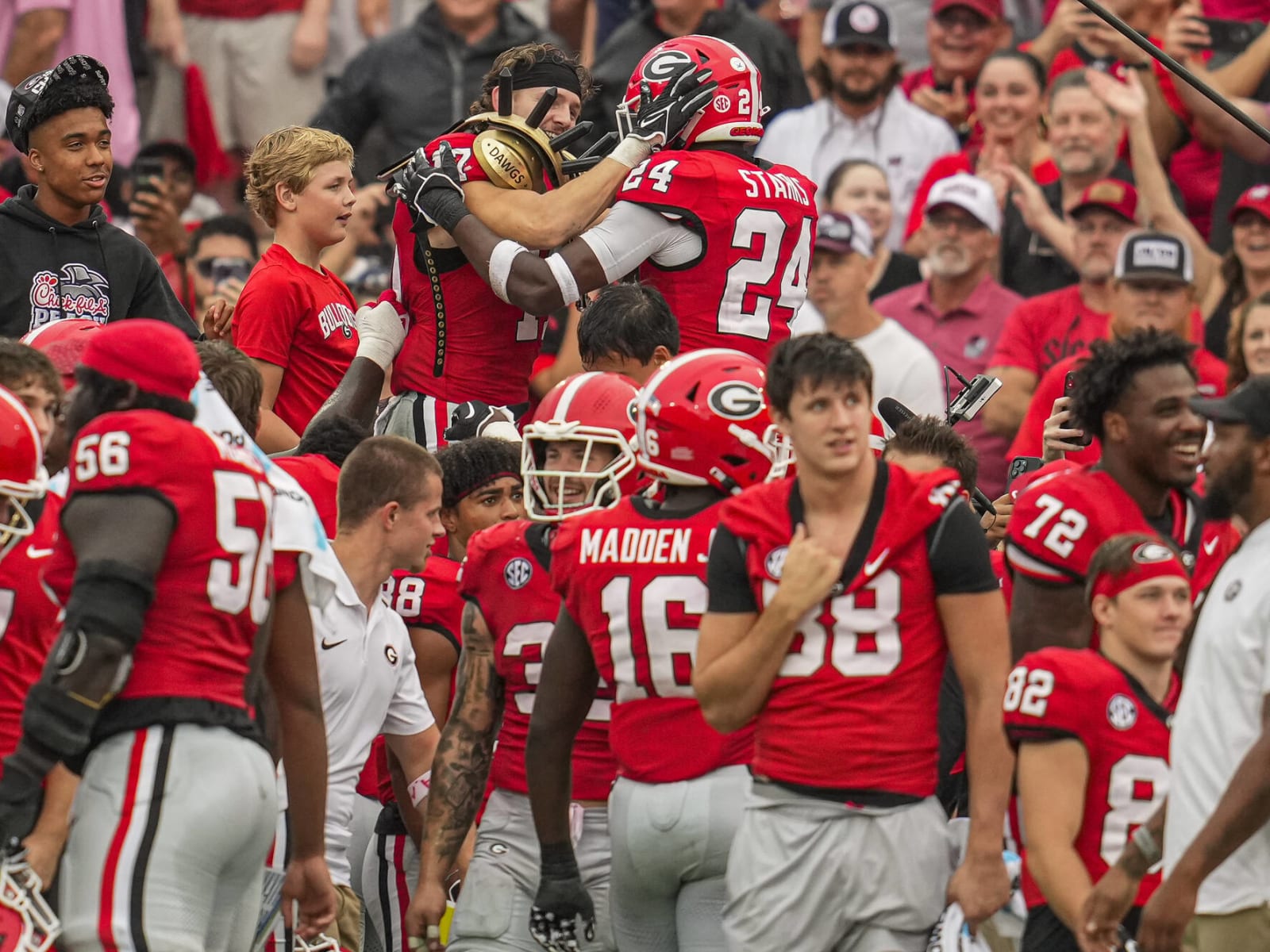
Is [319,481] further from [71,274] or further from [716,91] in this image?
[716,91]

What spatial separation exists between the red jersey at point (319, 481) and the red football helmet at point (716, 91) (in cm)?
174

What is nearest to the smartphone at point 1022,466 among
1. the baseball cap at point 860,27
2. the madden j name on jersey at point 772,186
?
the madden j name on jersey at point 772,186

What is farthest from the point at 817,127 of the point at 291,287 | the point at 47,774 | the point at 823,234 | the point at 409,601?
the point at 47,774

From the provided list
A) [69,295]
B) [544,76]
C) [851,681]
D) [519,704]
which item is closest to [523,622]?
[519,704]

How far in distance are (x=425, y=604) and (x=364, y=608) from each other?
84 centimetres

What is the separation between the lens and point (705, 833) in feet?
19.3

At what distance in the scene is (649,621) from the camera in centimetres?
589

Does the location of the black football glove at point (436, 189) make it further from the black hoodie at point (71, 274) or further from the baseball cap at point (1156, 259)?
the baseball cap at point (1156, 259)

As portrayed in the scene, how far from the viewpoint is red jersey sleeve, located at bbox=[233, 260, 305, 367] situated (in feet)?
27.6

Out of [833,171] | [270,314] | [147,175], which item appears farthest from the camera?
[833,171]

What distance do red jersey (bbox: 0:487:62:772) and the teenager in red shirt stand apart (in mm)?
2690

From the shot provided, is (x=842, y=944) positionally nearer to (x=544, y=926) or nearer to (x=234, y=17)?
(x=544, y=926)

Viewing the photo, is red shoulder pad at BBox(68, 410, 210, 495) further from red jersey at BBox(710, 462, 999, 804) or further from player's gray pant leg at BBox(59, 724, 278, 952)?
red jersey at BBox(710, 462, 999, 804)

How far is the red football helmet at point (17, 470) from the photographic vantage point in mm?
5566
